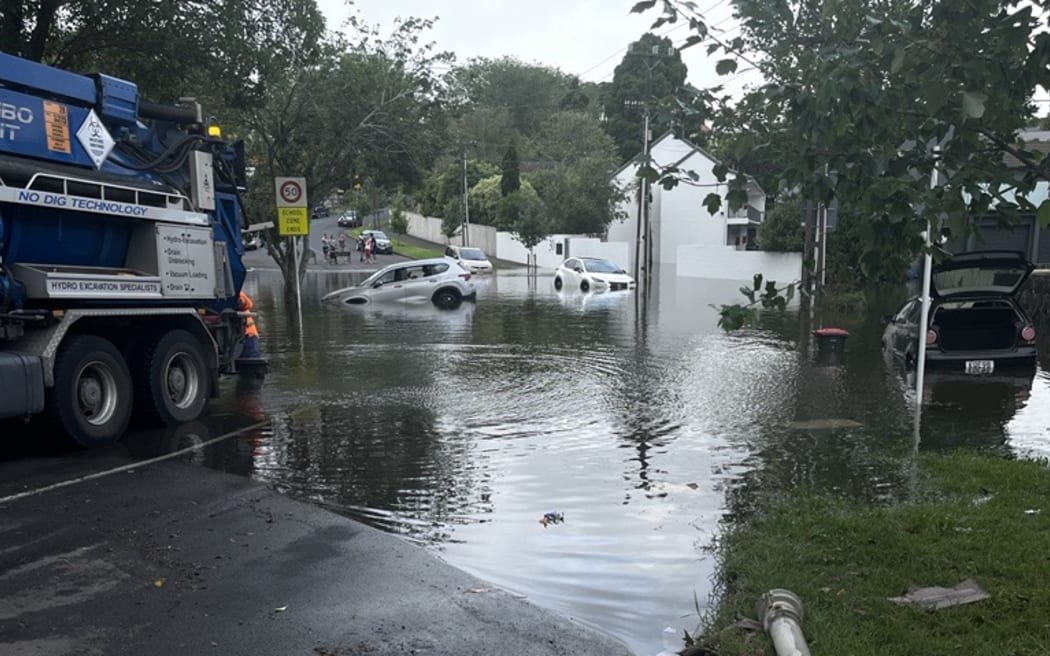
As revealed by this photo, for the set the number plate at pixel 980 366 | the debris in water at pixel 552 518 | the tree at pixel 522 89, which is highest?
the tree at pixel 522 89

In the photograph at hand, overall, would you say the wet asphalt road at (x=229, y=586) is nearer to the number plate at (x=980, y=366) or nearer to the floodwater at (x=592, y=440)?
the floodwater at (x=592, y=440)

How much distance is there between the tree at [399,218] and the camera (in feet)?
292

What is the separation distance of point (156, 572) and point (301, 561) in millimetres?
882

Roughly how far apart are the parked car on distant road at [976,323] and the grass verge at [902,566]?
576 centimetres

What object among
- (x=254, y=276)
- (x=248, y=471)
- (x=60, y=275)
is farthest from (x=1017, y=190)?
(x=254, y=276)

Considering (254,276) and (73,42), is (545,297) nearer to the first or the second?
(73,42)

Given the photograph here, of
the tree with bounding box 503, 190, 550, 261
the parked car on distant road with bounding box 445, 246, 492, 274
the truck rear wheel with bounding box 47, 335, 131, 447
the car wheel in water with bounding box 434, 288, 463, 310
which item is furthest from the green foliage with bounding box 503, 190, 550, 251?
the truck rear wheel with bounding box 47, 335, 131, 447

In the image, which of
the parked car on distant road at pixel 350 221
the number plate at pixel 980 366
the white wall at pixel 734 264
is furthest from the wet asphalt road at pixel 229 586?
the parked car on distant road at pixel 350 221

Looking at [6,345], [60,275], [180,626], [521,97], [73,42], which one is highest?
[521,97]

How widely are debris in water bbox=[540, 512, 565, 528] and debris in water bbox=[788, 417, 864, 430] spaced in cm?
425

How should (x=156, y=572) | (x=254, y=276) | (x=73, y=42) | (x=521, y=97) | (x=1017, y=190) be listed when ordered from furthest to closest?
(x=521, y=97), (x=254, y=276), (x=73, y=42), (x=156, y=572), (x=1017, y=190)

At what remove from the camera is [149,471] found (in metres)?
8.22

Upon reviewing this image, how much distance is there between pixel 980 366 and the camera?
518 inches

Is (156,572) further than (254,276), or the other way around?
(254,276)
